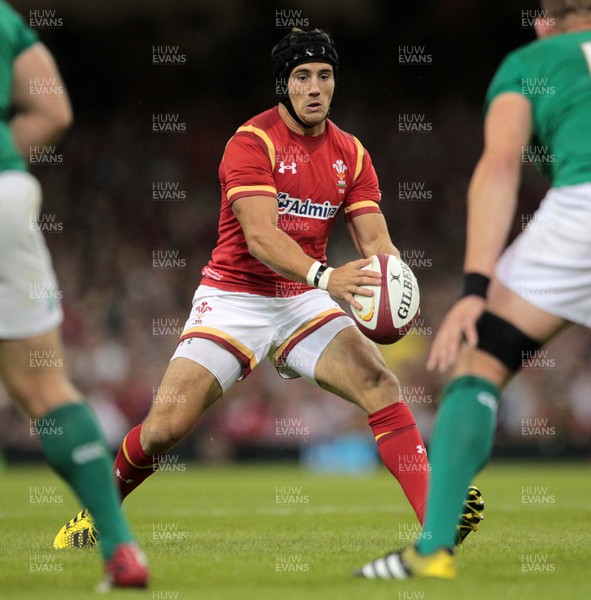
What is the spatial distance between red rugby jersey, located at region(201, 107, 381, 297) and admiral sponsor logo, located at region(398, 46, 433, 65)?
52.9 ft

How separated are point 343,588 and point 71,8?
17.7 m

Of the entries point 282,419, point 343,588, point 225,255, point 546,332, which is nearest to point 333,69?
point 225,255

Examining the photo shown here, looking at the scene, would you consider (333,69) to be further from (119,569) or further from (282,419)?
(282,419)

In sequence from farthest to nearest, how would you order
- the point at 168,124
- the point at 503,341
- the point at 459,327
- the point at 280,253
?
the point at 168,124
the point at 280,253
the point at 503,341
the point at 459,327

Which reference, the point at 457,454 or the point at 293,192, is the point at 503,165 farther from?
the point at 293,192

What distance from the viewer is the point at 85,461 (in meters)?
4.17

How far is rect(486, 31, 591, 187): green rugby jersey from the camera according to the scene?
13.6 ft

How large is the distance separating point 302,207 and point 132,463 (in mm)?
1694

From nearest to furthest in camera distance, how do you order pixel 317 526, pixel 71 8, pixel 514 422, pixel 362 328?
pixel 362 328 < pixel 317 526 < pixel 514 422 < pixel 71 8

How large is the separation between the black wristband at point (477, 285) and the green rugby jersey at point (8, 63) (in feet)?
5.43

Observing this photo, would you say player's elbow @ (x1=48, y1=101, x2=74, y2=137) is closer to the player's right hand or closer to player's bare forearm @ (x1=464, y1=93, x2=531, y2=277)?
player's bare forearm @ (x1=464, y1=93, x2=531, y2=277)

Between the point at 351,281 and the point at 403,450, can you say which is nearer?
the point at 351,281

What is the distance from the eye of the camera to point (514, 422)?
17.3 meters

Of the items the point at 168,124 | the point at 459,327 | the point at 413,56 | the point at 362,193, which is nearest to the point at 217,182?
the point at 168,124
